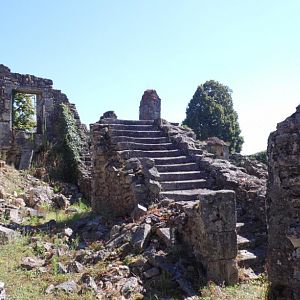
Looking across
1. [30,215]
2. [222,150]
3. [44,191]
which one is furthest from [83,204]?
[222,150]

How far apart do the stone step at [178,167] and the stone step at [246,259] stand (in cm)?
354

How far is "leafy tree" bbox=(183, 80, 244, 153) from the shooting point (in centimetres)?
3312

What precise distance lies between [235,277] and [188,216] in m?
1.27

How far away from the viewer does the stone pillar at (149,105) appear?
14.4 metres

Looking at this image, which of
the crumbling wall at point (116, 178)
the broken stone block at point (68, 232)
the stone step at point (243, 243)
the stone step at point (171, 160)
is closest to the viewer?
the stone step at point (243, 243)

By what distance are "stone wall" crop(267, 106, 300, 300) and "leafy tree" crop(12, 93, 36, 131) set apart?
48.0 ft

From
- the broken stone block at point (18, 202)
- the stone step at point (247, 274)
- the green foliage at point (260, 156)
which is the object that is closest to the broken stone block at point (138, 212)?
the stone step at point (247, 274)

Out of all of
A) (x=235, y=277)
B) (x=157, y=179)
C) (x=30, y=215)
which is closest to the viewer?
(x=235, y=277)

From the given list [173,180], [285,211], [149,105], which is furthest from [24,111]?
[285,211]

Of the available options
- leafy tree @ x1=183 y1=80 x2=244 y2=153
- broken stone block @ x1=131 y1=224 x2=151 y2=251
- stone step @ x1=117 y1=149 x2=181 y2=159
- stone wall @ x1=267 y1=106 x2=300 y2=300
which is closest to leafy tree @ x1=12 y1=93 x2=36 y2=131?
stone step @ x1=117 y1=149 x2=181 y2=159

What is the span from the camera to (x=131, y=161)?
9.34 m

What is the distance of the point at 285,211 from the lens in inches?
144

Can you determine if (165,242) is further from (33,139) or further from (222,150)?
(222,150)

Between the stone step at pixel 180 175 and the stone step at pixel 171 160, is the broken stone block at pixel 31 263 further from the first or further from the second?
the stone step at pixel 171 160
